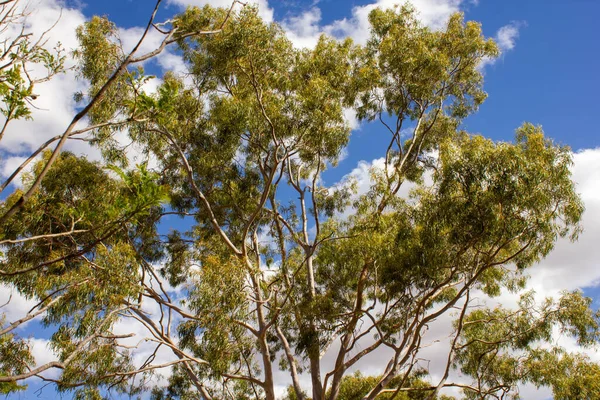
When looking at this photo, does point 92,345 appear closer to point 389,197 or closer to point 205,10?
point 389,197

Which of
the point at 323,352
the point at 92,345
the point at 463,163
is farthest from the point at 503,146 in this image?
the point at 92,345

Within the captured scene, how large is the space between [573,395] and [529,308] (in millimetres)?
2243

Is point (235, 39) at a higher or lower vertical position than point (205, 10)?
lower

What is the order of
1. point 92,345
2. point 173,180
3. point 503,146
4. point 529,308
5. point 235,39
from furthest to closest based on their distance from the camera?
point 173,180 → point 529,308 → point 235,39 → point 92,345 → point 503,146

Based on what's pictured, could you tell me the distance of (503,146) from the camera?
22.5 feet

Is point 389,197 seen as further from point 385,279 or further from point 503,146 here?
point 503,146

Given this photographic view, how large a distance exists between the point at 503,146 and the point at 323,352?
470 centimetres

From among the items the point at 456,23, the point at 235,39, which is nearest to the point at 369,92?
the point at 456,23

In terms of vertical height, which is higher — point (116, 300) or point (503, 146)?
point (503, 146)

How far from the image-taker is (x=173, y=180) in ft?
33.6

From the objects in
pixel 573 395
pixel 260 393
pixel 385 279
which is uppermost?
pixel 385 279

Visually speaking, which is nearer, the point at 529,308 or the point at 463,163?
the point at 463,163

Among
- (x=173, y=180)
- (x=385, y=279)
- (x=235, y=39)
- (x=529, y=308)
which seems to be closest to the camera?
(x=235, y=39)

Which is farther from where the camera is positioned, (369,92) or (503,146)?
(369,92)
